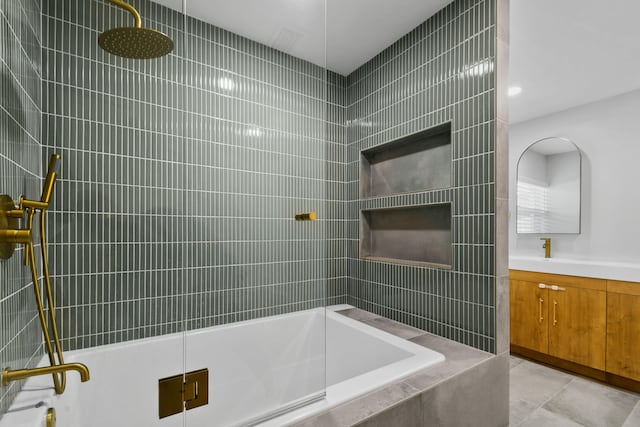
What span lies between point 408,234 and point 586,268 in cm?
163

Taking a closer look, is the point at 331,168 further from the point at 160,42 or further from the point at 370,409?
the point at 370,409

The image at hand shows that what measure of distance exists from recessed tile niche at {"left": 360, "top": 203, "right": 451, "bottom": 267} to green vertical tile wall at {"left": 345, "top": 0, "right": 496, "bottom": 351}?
0.11 meters

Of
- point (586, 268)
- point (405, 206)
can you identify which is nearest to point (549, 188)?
point (586, 268)

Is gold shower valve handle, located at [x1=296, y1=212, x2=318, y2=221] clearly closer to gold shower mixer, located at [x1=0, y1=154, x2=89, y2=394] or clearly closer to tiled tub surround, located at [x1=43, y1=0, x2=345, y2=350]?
tiled tub surround, located at [x1=43, y1=0, x2=345, y2=350]

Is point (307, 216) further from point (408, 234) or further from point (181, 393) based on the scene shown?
point (408, 234)

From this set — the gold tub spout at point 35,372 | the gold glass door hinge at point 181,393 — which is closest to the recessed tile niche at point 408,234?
the gold glass door hinge at point 181,393

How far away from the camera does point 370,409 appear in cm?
116

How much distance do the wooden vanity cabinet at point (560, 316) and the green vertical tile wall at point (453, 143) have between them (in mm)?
1616

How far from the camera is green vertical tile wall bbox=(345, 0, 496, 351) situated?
1.70 meters

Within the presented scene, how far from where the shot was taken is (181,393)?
1.16 metres

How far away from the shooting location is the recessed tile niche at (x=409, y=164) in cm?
204

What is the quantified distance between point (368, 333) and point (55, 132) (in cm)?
181

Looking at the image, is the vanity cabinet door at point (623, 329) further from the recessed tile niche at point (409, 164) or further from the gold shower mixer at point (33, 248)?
the gold shower mixer at point (33, 248)

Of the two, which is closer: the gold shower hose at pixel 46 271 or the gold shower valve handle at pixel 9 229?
the gold shower valve handle at pixel 9 229
